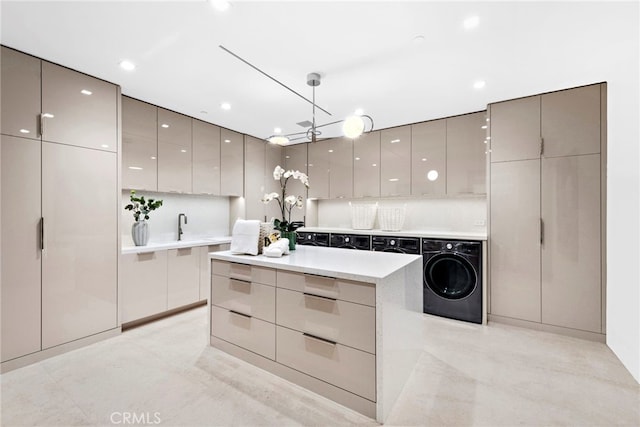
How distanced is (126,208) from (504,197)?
431 centimetres

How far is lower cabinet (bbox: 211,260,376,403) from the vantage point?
170 centimetres

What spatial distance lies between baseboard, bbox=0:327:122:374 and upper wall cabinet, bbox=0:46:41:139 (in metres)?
1.81

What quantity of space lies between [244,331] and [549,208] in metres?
3.30

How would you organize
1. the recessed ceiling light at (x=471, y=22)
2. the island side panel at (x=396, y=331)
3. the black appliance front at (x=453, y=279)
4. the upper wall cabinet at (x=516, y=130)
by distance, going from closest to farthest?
1. the island side panel at (x=396, y=331)
2. the recessed ceiling light at (x=471, y=22)
3. the upper wall cabinet at (x=516, y=130)
4. the black appliance front at (x=453, y=279)

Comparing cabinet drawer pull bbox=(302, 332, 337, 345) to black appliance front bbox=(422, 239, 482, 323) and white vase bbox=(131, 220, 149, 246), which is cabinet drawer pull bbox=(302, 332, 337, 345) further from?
white vase bbox=(131, 220, 149, 246)

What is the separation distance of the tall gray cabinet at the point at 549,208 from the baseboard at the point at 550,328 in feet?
0.12

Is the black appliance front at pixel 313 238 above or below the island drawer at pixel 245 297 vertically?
above

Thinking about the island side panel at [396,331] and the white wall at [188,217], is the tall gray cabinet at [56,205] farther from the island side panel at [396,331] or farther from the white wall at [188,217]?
the island side panel at [396,331]

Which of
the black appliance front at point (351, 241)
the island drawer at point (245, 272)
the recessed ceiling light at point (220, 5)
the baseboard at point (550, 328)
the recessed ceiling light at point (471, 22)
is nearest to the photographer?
the recessed ceiling light at point (220, 5)

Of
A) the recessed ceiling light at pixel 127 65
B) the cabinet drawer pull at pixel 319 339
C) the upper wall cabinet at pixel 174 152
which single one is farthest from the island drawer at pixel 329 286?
the upper wall cabinet at pixel 174 152

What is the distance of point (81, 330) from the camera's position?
2613 millimetres

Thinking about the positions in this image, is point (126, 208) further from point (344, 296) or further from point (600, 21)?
point (600, 21)

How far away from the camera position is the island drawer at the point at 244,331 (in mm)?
2156

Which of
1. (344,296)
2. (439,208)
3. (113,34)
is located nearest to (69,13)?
(113,34)
